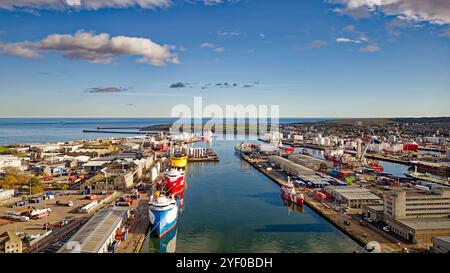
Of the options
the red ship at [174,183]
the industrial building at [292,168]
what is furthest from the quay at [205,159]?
the red ship at [174,183]

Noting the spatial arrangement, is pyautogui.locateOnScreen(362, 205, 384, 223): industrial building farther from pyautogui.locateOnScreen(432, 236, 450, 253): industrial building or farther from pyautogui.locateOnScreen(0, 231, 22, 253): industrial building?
pyautogui.locateOnScreen(0, 231, 22, 253): industrial building

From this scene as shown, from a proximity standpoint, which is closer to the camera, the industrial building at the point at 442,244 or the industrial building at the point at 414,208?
the industrial building at the point at 442,244

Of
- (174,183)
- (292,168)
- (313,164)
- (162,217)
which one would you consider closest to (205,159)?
(313,164)

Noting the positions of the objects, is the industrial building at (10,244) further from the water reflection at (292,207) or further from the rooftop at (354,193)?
the rooftop at (354,193)

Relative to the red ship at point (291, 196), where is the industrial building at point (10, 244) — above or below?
above
